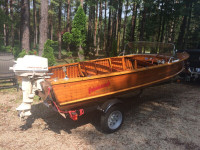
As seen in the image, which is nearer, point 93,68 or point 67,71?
point 67,71

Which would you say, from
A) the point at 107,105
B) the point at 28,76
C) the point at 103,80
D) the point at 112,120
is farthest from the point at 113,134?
the point at 28,76

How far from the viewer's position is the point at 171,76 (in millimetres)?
6098

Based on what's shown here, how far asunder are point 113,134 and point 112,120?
334 millimetres

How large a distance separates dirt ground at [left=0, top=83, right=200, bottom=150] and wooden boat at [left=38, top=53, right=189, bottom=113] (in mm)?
834

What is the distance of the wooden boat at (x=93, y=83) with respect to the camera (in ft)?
10.0

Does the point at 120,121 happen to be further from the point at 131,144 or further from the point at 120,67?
the point at 120,67

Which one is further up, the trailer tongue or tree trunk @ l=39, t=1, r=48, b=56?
tree trunk @ l=39, t=1, r=48, b=56

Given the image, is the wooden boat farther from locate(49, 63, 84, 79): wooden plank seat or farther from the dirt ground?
the dirt ground

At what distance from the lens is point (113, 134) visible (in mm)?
3793

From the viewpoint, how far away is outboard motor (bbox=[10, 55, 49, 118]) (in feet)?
10.7

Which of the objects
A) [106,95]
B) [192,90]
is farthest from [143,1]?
[106,95]

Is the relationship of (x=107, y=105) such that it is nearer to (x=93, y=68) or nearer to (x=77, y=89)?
(x=77, y=89)

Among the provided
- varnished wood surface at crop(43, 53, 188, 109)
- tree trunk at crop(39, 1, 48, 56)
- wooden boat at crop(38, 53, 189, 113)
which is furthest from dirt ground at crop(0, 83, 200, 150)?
tree trunk at crop(39, 1, 48, 56)

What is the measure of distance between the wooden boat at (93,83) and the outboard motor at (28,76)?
0.25 m
